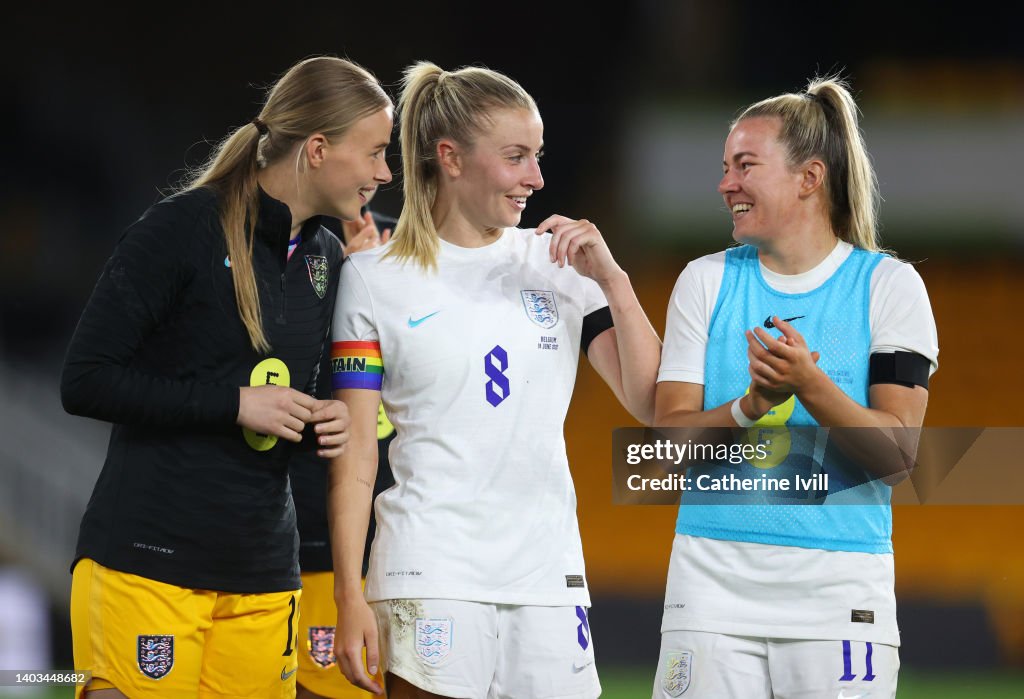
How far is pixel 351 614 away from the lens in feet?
7.82

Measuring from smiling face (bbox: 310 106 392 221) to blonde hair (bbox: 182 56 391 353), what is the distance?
2 centimetres

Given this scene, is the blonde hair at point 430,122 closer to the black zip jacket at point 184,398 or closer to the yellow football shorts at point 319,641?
the black zip jacket at point 184,398

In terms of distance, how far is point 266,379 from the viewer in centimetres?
247

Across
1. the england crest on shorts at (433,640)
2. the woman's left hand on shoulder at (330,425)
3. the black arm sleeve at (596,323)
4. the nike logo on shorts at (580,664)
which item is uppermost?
the black arm sleeve at (596,323)

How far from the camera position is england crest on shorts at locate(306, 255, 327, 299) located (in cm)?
260

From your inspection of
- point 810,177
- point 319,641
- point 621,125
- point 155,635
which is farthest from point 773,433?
point 621,125

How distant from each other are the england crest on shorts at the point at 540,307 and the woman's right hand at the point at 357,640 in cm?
69

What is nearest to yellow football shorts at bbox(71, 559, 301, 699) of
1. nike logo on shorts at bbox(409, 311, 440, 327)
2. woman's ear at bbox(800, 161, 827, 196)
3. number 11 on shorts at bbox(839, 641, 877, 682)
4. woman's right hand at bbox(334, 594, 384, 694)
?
woman's right hand at bbox(334, 594, 384, 694)

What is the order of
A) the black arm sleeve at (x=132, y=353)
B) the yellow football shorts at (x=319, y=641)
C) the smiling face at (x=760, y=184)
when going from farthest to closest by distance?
the yellow football shorts at (x=319, y=641)
the smiling face at (x=760, y=184)
the black arm sleeve at (x=132, y=353)

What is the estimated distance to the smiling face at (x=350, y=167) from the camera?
2.59 metres

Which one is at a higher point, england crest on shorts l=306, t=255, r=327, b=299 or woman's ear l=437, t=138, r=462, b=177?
woman's ear l=437, t=138, r=462, b=177

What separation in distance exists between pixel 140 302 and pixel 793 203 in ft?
4.47

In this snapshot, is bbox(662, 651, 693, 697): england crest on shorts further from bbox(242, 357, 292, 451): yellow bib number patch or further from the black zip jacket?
bbox(242, 357, 292, 451): yellow bib number patch

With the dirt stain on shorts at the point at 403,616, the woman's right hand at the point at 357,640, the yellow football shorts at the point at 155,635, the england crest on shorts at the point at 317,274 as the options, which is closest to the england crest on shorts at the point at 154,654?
the yellow football shorts at the point at 155,635
